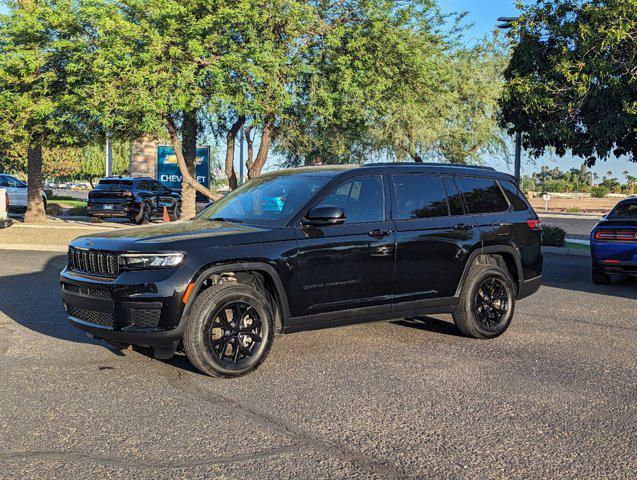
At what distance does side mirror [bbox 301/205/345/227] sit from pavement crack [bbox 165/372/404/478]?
A: 167 centimetres

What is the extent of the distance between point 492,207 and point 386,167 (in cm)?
153

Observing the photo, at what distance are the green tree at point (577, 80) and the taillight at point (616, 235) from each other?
5.99 m

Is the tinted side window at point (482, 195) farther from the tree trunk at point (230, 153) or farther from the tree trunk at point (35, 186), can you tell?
the tree trunk at point (35, 186)

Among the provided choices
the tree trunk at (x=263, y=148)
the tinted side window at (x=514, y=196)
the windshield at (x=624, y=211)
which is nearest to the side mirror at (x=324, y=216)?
the tinted side window at (x=514, y=196)

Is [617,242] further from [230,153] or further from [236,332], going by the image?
[230,153]

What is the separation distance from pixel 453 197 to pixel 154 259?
329 centimetres

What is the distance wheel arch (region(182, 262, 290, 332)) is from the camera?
547 centimetres

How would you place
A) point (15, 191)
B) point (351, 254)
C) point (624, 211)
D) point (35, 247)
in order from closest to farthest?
1. point (351, 254)
2. point (624, 211)
3. point (35, 247)
4. point (15, 191)

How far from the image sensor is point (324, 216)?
233 inches

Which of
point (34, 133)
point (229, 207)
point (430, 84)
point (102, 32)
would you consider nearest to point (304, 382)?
point (229, 207)

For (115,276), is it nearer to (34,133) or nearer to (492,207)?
(492,207)

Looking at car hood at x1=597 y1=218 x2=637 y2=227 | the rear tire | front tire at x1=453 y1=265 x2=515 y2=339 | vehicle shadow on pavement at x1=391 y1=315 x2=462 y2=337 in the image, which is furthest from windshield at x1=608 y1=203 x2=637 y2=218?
vehicle shadow on pavement at x1=391 y1=315 x2=462 y2=337

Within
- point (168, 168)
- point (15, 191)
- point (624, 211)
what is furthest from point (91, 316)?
point (168, 168)

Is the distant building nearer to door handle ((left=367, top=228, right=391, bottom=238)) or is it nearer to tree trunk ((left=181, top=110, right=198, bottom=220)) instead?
tree trunk ((left=181, top=110, right=198, bottom=220))
